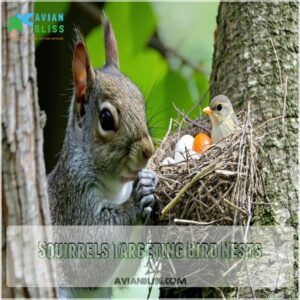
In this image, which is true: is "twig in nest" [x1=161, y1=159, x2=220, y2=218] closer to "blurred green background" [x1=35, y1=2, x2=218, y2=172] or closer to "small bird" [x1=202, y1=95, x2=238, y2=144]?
"small bird" [x1=202, y1=95, x2=238, y2=144]

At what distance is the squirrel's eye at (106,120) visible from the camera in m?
3.21

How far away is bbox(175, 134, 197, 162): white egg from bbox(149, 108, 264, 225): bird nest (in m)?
0.13

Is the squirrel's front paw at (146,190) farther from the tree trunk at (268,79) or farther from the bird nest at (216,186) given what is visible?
the tree trunk at (268,79)

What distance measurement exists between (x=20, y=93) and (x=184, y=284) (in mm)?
1284

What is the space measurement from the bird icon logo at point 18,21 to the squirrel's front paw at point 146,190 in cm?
112

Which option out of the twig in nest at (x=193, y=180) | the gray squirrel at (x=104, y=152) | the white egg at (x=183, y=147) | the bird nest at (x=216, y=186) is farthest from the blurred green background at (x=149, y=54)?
the twig in nest at (x=193, y=180)

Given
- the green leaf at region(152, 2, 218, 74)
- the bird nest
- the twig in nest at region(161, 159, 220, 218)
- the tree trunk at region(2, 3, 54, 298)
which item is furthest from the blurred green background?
the tree trunk at region(2, 3, 54, 298)

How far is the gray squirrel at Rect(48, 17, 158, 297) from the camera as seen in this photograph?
3137mm

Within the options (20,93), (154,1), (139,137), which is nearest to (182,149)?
(139,137)

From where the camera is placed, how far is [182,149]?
3488mm

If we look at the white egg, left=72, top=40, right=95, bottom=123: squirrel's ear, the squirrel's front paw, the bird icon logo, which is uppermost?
the bird icon logo

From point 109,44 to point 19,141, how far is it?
1530mm

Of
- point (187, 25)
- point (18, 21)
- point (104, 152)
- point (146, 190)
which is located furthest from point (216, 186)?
point (187, 25)

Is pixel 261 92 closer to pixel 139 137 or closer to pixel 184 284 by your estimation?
pixel 139 137
